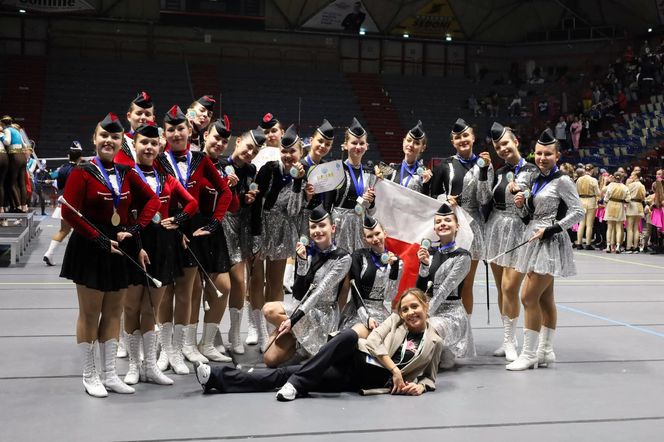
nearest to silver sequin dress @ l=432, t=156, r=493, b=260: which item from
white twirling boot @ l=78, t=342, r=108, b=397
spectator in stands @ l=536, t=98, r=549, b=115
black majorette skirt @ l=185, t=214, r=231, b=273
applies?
black majorette skirt @ l=185, t=214, r=231, b=273

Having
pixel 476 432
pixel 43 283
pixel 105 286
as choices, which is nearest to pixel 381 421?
pixel 476 432

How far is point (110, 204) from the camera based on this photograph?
4418mm

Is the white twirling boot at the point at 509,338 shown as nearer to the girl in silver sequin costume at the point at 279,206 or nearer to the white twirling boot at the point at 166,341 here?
the girl in silver sequin costume at the point at 279,206

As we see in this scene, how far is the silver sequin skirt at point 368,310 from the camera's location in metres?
5.24

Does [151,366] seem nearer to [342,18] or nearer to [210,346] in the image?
[210,346]

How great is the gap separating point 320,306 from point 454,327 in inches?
37.2

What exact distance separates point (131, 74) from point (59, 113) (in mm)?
2737

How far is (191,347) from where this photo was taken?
17.6 feet

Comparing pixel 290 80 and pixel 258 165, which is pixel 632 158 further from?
pixel 258 165

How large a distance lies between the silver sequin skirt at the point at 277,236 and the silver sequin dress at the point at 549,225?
1644 mm

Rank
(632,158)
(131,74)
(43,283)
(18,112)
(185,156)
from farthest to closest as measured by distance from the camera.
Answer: (131,74), (18,112), (632,158), (43,283), (185,156)

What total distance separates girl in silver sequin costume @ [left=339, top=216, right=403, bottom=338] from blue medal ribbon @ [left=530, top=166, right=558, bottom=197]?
109 centimetres

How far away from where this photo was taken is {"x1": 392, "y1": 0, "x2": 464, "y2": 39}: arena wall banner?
28031mm

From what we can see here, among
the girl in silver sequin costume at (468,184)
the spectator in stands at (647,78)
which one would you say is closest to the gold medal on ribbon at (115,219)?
the girl in silver sequin costume at (468,184)
